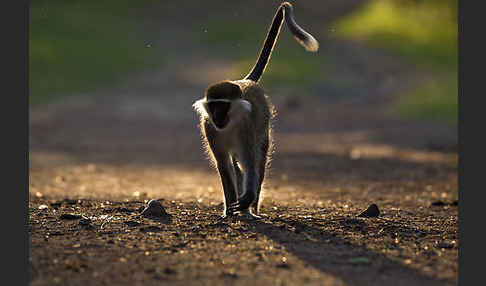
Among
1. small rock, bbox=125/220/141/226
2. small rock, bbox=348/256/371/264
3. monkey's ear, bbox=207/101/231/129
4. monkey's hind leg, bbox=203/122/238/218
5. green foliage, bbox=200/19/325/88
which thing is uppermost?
green foliage, bbox=200/19/325/88

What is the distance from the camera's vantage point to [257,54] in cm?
3266

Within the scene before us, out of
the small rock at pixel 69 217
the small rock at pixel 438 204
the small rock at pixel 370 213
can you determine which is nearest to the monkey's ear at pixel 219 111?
the small rock at pixel 69 217

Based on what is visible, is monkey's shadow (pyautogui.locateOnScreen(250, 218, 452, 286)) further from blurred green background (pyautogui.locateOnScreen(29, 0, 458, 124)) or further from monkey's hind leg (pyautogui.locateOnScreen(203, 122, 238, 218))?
blurred green background (pyautogui.locateOnScreen(29, 0, 458, 124))

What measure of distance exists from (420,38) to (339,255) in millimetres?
32027

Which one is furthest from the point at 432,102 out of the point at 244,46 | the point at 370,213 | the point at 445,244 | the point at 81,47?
the point at 445,244

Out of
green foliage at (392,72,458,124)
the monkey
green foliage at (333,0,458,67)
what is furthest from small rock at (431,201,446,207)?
green foliage at (333,0,458,67)

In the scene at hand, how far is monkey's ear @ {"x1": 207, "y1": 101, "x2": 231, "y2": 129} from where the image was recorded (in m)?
6.17

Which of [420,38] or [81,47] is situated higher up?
[420,38]

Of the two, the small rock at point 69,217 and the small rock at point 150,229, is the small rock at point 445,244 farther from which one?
the small rock at point 69,217

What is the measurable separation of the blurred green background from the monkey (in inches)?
612

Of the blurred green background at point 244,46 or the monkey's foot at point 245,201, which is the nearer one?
the monkey's foot at point 245,201

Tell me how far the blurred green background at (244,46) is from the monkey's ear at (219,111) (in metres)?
16.5

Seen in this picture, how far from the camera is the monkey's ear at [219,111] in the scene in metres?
6.17

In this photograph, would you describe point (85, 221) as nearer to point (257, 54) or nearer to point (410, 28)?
point (257, 54)
